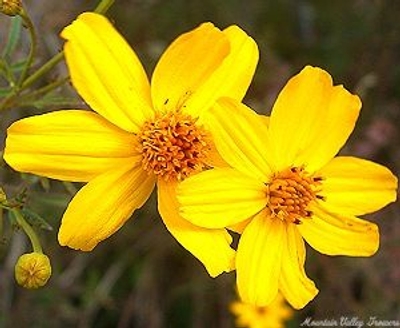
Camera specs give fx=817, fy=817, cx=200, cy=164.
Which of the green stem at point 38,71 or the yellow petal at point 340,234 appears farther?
the yellow petal at point 340,234

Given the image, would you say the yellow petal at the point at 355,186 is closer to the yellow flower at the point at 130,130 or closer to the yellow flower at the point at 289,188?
the yellow flower at the point at 289,188

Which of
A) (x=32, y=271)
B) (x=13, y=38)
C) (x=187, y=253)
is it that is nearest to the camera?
(x=32, y=271)

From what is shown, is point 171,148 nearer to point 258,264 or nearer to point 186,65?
point 186,65

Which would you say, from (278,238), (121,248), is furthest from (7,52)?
(121,248)

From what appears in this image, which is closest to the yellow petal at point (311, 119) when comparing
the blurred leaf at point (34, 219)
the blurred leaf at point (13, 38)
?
the blurred leaf at point (34, 219)

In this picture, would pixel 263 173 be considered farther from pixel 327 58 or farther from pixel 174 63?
pixel 327 58

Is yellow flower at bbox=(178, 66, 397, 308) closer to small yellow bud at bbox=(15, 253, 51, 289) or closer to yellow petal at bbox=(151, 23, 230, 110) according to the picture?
yellow petal at bbox=(151, 23, 230, 110)

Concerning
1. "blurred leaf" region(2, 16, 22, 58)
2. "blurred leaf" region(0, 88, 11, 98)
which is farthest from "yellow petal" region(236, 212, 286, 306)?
"blurred leaf" region(2, 16, 22, 58)

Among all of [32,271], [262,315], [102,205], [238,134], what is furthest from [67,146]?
[262,315]
